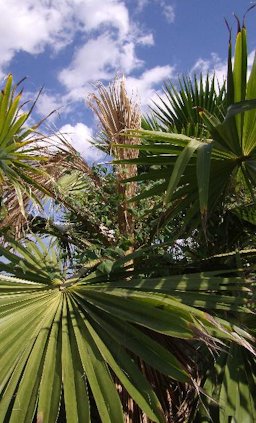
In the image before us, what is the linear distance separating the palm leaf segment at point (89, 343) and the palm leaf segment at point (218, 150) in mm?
339

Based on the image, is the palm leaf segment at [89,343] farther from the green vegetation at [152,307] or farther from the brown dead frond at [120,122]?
the brown dead frond at [120,122]

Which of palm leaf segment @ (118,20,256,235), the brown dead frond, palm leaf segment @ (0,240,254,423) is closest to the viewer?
palm leaf segment @ (0,240,254,423)

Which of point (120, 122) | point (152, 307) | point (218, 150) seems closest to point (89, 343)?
point (152, 307)

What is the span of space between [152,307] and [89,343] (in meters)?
0.23

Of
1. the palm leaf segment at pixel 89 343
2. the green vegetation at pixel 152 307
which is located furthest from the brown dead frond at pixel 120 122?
the palm leaf segment at pixel 89 343

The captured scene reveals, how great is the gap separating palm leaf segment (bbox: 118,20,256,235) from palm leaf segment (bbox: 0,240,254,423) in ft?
1.11

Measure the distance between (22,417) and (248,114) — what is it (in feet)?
4.21

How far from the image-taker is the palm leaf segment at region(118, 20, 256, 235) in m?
1.53

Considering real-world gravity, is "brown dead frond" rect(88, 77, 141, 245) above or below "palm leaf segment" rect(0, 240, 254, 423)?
above

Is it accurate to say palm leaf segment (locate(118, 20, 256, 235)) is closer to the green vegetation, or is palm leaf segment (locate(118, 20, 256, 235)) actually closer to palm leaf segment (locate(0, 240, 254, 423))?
the green vegetation

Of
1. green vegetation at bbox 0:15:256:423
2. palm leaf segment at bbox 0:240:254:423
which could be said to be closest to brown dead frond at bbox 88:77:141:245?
green vegetation at bbox 0:15:256:423

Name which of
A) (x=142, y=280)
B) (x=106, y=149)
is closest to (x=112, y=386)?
(x=142, y=280)

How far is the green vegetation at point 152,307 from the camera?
1.38 metres

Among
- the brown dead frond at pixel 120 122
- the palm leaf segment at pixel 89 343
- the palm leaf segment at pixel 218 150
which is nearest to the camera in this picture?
the palm leaf segment at pixel 89 343
